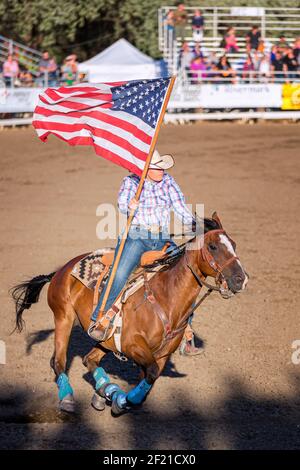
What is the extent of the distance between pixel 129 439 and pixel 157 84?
3.18m

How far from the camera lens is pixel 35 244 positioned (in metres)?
14.2

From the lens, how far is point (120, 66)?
1142 inches

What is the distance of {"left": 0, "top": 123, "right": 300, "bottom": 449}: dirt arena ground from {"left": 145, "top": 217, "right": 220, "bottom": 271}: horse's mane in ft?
4.30

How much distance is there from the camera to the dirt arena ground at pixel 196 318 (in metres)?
6.95

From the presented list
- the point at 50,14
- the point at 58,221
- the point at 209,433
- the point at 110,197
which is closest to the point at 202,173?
the point at 110,197

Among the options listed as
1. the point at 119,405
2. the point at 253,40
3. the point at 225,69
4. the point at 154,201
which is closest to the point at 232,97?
the point at 225,69

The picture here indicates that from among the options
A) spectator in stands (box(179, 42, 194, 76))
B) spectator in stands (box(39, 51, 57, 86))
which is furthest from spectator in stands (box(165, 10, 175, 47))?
spectator in stands (box(39, 51, 57, 86))

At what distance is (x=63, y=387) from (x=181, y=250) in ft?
5.35

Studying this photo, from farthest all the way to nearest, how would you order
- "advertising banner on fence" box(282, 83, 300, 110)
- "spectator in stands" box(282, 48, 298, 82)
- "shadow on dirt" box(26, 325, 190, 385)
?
1. "spectator in stands" box(282, 48, 298, 82)
2. "advertising banner on fence" box(282, 83, 300, 110)
3. "shadow on dirt" box(26, 325, 190, 385)

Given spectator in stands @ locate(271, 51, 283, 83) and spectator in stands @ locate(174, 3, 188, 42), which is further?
spectator in stands @ locate(174, 3, 188, 42)

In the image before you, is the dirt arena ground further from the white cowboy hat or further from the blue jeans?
the white cowboy hat

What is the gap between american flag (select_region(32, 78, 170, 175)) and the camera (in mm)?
7527

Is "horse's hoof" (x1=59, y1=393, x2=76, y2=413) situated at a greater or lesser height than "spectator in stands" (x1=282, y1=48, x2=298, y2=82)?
greater

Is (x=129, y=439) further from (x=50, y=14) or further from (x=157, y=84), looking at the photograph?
(x=50, y=14)
